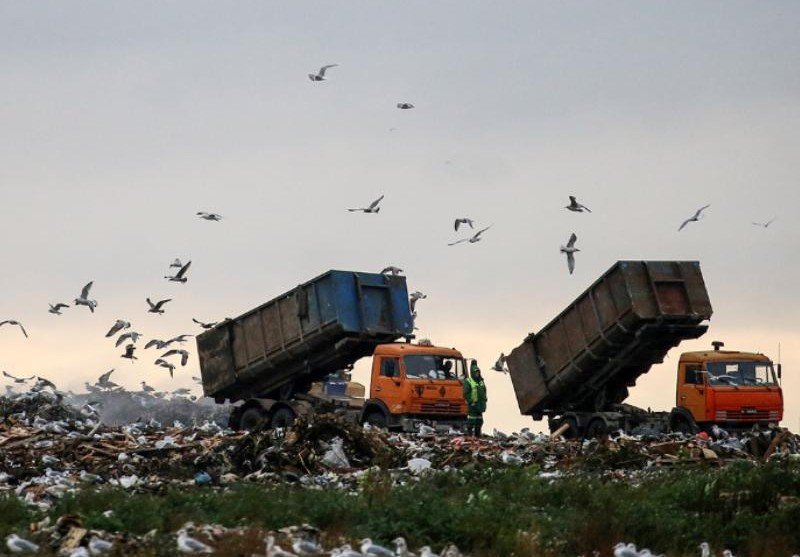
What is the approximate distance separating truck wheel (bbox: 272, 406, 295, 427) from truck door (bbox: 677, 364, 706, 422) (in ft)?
23.5

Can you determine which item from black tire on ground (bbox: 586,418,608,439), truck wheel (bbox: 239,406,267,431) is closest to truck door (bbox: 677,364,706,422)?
black tire on ground (bbox: 586,418,608,439)

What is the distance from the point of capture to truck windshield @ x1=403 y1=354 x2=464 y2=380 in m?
27.0

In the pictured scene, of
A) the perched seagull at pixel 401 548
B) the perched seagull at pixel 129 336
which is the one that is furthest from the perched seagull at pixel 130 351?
the perched seagull at pixel 401 548

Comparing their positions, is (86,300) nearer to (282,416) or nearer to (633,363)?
(282,416)

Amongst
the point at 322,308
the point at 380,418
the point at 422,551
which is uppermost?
the point at 322,308

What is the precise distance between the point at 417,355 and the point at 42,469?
939 cm

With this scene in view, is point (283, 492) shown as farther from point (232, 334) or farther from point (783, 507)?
point (232, 334)

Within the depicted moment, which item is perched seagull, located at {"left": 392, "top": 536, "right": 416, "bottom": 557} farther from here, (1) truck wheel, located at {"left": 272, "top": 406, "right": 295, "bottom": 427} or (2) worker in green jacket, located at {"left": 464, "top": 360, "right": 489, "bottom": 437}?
(1) truck wheel, located at {"left": 272, "top": 406, "right": 295, "bottom": 427}

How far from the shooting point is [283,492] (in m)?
14.5

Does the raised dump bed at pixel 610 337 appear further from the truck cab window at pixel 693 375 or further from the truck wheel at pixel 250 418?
the truck wheel at pixel 250 418

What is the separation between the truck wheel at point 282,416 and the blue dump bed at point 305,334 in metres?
0.44

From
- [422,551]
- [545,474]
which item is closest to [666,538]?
[422,551]

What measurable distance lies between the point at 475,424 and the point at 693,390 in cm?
402

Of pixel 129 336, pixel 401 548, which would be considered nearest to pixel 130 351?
pixel 129 336
